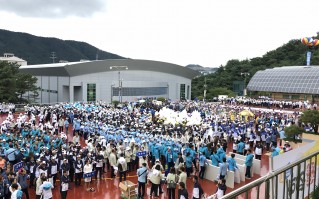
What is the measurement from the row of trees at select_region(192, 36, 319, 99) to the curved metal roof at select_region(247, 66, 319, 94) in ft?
28.1

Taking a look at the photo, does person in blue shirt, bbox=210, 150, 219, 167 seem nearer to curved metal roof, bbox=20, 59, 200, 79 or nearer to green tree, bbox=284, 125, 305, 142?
green tree, bbox=284, 125, 305, 142

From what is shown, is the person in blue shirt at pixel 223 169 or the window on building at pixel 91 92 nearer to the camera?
the person in blue shirt at pixel 223 169

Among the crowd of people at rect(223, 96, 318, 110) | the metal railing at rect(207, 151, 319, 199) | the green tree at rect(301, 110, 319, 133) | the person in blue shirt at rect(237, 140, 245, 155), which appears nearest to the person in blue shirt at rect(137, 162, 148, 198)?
the metal railing at rect(207, 151, 319, 199)

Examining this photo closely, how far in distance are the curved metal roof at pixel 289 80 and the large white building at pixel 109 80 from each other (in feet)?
37.5

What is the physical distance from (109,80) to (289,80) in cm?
2637

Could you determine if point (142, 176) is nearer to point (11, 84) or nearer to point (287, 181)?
point (287, 181)

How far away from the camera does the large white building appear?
125 feet

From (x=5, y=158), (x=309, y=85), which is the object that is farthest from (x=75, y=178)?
(x=309, y=85)

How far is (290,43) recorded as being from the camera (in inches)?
2566

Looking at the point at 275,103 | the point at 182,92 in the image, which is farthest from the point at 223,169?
the point at 182,92

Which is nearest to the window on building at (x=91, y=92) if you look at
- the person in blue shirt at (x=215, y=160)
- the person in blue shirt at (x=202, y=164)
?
the person in blue shirt at (x=202, y=164)

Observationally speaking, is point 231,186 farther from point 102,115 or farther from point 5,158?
point 102,115

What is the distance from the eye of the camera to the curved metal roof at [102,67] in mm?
36969

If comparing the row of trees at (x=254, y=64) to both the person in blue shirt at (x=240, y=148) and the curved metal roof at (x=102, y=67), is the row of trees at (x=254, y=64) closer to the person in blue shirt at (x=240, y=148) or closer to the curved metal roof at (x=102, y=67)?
the curved metal roof at (x=102, y=67)
